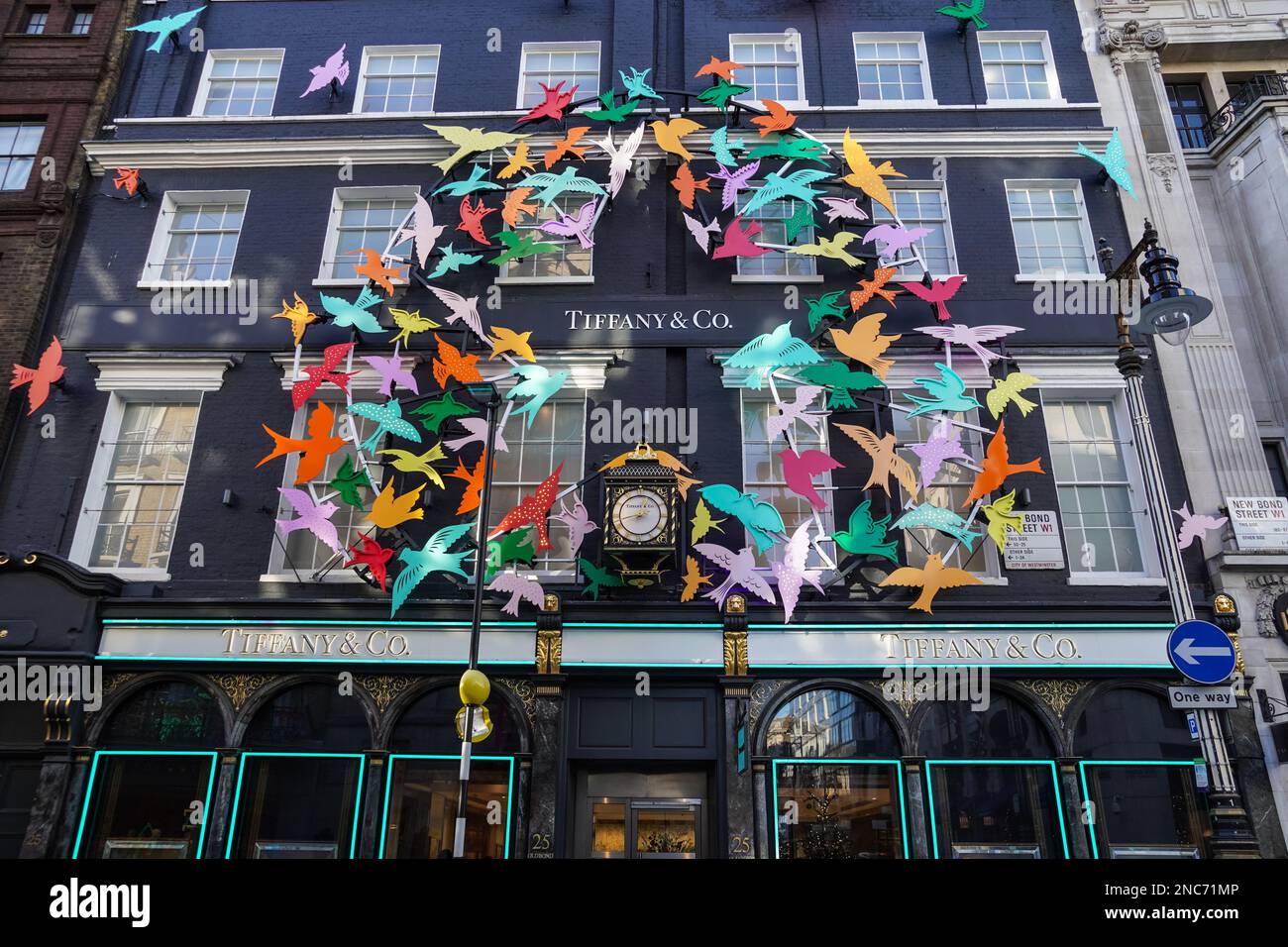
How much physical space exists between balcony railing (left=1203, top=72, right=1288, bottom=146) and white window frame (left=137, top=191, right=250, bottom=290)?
19.1 m

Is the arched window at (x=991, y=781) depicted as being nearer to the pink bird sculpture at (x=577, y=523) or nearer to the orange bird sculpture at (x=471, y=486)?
the pink bird sculpture at (x=577, y=523)

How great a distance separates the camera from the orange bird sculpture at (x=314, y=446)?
1219 cm

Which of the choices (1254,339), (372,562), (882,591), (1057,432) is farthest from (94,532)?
(1254,339)

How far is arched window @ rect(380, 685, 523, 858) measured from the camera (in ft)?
36.3

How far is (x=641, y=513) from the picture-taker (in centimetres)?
1171

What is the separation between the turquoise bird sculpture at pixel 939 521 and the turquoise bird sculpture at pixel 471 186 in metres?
8.85

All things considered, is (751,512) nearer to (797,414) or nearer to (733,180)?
(797,414)

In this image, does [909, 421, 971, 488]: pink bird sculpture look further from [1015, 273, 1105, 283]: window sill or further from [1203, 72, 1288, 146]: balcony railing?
[1203, 72, 1288, 146]: balcony railing

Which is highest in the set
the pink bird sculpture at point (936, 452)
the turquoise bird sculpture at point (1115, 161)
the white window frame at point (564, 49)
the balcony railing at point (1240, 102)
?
the white window frame at point (564, 49)

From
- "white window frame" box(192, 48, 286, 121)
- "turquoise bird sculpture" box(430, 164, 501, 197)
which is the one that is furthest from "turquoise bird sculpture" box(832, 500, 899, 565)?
"white window frame" box(192, 48, 286, 121)

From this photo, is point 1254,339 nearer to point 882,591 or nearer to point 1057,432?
point 1057,432

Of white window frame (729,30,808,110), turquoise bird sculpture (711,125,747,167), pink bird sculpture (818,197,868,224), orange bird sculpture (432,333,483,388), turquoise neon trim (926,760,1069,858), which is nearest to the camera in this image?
turquoise neon trim (926,760,1069,858)

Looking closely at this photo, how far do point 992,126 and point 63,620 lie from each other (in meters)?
17.5

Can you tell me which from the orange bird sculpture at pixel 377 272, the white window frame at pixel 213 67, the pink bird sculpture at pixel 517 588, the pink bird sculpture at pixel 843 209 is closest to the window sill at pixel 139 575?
the pink bird sculpture at pixel 517 588
